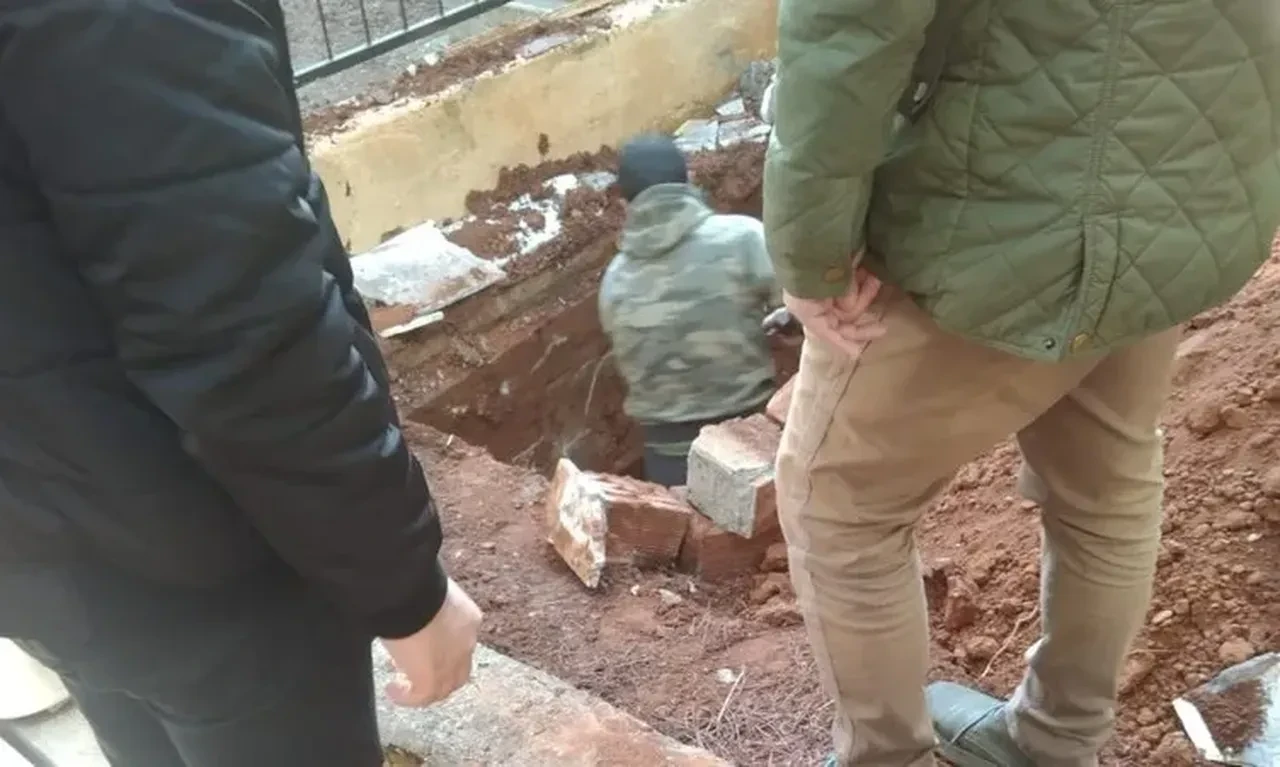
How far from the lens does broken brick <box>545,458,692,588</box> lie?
2.78 metres

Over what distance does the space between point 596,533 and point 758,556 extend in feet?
1.41

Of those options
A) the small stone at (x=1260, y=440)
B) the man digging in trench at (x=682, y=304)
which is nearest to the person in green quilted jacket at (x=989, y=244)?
the small stone at (x=1260, y=440)

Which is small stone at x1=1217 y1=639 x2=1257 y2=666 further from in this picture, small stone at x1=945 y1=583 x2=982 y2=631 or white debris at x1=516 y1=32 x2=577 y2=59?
white debris at x1=516 y1=32 x2=577 y2=59

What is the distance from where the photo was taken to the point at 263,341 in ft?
3.13

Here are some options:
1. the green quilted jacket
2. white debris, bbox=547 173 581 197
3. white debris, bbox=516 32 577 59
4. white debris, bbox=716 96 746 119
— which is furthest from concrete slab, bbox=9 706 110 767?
Answer: white debris, bbox=716 96 746 119

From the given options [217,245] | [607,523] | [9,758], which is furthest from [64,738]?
[217,245]

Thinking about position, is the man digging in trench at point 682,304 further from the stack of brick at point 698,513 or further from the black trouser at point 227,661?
the black trouser at point 227,661

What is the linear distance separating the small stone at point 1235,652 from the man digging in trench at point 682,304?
1.24 metres

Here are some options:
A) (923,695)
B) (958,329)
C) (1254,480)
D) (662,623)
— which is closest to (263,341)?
(958,329)

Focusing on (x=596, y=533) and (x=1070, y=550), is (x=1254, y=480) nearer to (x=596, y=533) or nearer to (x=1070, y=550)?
(x=1070, y=550)

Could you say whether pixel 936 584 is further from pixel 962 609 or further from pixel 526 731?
pixel 526 731

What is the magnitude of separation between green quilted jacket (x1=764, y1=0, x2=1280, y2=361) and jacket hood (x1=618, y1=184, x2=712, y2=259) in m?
1.74

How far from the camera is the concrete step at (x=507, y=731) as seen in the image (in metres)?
2.02

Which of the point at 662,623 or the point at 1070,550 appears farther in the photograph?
the point at 662,623
